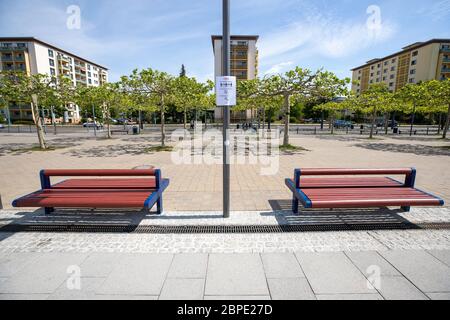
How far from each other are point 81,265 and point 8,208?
3362 millimetres

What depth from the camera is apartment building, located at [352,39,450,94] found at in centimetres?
5773

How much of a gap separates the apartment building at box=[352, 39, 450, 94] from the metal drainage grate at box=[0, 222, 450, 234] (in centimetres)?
6005

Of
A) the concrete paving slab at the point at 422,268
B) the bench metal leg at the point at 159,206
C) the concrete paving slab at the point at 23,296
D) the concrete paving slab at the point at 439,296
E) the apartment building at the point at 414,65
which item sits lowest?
the concrete paving slab at the point at 23,296

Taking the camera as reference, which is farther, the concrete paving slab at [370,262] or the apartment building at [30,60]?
the apartment building at [30,60]

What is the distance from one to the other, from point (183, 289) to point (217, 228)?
155 centimetres

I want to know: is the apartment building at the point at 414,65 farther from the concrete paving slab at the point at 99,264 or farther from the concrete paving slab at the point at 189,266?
the concrete paving slab at the point at 99,264

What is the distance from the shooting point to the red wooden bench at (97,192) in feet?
13.0

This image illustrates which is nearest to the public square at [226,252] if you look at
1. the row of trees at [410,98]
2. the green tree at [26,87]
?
the green tree at [26,87]

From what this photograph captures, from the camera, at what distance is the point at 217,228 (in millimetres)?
4141

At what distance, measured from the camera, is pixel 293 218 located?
4.51 metres

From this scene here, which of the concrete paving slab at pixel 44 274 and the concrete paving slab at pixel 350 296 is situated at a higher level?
the concrete paving slab at pixel 350 296

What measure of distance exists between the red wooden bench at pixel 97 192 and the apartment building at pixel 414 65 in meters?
61.9

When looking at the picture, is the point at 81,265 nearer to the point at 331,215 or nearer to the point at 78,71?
the point at 331,215
